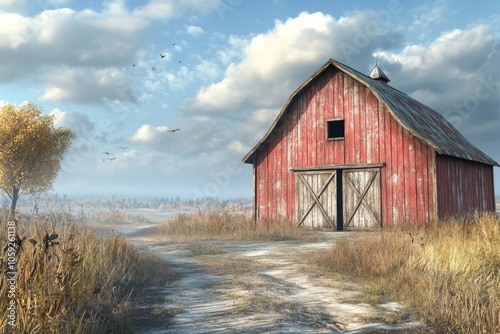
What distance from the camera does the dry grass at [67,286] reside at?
13.1ft

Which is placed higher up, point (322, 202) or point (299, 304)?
point (322, 202)

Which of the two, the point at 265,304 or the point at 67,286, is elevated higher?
the point at 67,286

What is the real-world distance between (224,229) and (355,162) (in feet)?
19.3

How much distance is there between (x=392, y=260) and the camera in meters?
7.68

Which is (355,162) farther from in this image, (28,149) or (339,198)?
(28,149)

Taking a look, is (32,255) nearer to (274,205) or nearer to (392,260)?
(392,260)

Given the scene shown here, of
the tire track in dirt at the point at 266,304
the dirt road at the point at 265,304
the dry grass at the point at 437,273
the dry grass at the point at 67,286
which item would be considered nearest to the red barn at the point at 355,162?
the dry grass at the point at 437,273

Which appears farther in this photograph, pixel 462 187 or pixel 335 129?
pixel 335 129

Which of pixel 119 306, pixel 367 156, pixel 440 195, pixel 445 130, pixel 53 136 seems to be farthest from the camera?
pixel 53 136

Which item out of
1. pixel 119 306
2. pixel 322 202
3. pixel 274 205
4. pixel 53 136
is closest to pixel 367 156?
pixel 322 202

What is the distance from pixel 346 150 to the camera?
17.0m

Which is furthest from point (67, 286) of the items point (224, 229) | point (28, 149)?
point (28, 149)

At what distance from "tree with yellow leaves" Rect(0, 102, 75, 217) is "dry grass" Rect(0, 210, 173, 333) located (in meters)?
23.2

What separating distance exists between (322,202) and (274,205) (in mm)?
2230
